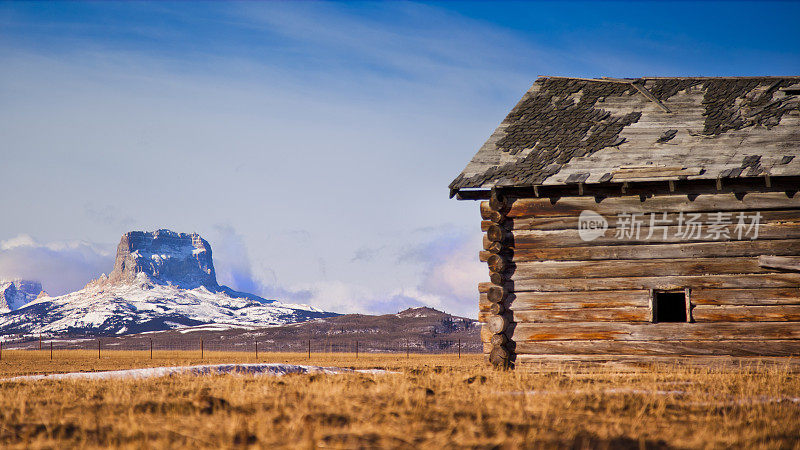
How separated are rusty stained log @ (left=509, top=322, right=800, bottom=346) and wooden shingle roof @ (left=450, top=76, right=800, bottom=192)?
2.75m

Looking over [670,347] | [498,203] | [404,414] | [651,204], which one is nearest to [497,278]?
[498,203]

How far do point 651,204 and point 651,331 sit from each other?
2.39 meters

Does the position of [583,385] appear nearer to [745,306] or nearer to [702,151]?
[745,306]

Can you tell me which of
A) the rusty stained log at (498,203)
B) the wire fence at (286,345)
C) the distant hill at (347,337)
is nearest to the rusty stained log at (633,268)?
the rusty stained log at (498,203)

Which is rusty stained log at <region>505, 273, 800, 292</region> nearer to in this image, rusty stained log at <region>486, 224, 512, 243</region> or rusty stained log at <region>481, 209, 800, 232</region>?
rusty stained log at <region>486, 224, 512, 243</region>

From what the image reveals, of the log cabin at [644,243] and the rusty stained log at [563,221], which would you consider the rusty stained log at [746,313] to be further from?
the rusty stained log at [563,221]

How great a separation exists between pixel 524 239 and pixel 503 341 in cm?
201

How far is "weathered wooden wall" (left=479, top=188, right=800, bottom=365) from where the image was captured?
13.5 metres

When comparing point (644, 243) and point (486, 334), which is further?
point (486, 334)

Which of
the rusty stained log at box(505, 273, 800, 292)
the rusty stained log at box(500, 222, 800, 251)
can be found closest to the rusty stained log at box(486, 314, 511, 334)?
the rusty stained log at box(505, 273, 800, 292)

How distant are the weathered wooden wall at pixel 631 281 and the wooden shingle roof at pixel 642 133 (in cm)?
54

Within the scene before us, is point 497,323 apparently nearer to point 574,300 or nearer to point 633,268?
point 574,300

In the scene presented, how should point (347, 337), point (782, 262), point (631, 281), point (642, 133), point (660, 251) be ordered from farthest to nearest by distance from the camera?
point (347, 337), point (642, 133), point (631, 281), point (660, 251), point (782, 262)

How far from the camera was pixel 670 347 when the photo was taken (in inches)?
541
